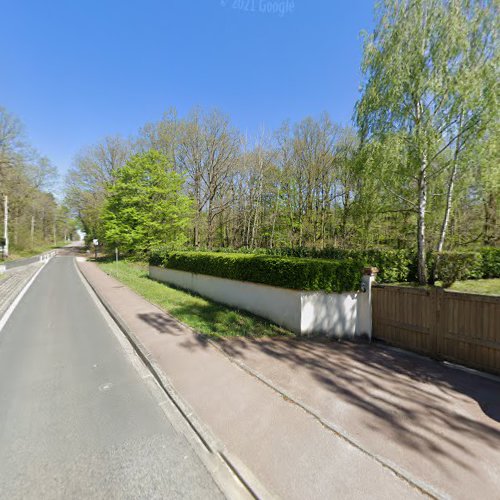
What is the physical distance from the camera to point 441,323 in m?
5.56

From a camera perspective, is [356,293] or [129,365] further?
[356,293]

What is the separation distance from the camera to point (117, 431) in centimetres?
308

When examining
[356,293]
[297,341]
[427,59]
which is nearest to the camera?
[297,341]

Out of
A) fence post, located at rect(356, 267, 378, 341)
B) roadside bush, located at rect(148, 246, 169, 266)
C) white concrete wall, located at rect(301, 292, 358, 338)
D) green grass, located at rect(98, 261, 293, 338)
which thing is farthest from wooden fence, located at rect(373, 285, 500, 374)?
roadside bush, located at rect(148, 246, 169, 266)

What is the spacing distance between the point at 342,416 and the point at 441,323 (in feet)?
12.0

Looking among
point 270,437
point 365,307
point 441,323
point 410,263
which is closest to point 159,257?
point 365,307

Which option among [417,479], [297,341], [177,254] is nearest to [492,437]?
[417,479]

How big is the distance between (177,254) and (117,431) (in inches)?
446

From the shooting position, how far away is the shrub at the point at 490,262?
1202 cm

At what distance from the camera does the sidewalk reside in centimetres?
246

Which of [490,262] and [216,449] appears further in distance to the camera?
[490,262]

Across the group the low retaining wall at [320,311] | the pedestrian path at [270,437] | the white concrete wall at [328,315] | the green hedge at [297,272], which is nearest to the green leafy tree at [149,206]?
the green hedge at [297,272]

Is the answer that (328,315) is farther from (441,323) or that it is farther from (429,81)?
(429,81)

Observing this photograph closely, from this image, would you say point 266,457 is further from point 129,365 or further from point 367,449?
point 129,365
